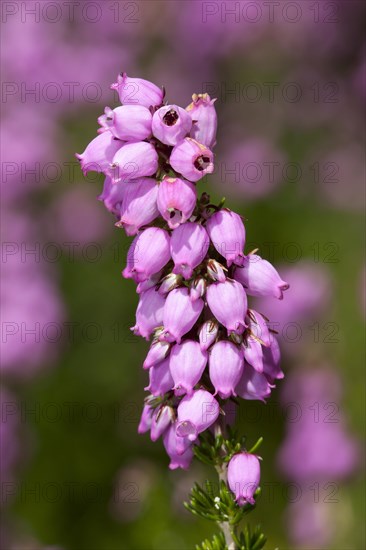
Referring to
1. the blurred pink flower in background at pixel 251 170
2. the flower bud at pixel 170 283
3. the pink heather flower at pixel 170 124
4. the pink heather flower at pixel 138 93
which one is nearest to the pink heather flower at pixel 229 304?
the flower bud at pixel 170 283

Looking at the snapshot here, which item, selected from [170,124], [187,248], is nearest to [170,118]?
[170,124]

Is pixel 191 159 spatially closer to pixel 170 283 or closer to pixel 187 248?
pixel 187 248

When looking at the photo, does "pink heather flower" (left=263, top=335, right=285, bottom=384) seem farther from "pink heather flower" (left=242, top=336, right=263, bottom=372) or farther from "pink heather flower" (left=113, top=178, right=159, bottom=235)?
"pink heather flower" (left=113, top=178, right=159, bottom=235)

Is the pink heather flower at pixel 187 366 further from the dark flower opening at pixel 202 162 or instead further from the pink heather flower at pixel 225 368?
the dark flower opening at pixel 202 162

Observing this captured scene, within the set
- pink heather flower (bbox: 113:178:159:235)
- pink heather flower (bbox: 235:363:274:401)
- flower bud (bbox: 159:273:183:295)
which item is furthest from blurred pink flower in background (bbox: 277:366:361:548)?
pink heather flower (bbox: 113:178:159:235)

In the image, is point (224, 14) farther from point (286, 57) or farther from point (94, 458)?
point (94, 458)
